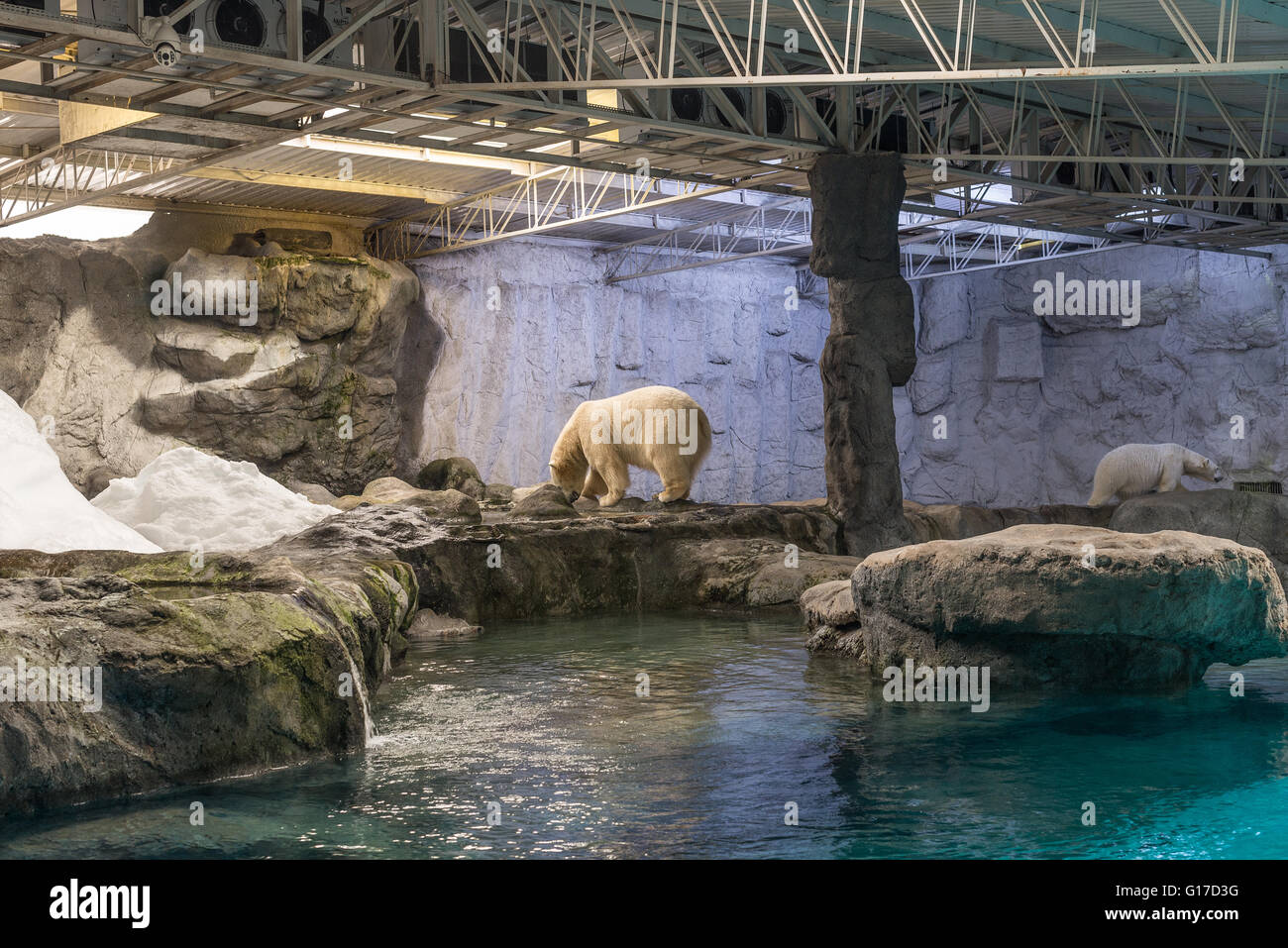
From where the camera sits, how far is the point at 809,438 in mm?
30984

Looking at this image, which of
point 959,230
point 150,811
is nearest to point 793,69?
point 959,230

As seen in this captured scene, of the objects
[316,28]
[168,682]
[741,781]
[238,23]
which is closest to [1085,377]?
[316,28]

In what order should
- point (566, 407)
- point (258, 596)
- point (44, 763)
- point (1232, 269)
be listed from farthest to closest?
point (566, 407) < point (1232, 269) < point (258, 596) < point (44, 763)

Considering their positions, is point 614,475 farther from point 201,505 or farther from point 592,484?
point 201,505

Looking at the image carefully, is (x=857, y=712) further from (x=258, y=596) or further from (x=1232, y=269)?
(x=1232, y=269)

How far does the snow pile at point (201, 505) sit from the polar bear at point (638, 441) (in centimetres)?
646

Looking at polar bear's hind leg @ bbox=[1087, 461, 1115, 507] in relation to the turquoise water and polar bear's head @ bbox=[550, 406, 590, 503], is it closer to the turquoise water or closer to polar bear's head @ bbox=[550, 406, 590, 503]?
polar bear's head @ bbox=[550, 406, 590, 503]

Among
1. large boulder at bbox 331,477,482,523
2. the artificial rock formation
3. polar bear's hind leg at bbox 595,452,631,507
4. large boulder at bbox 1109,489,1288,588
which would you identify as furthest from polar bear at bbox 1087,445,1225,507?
the artificial rock formation

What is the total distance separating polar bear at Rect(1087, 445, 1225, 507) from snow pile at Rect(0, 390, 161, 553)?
1507cm

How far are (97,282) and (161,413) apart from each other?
2422 mm

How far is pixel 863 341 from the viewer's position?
1560 centimetres

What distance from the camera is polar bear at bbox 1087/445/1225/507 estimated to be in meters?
19.8

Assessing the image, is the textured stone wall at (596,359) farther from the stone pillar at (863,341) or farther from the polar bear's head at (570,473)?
the stone pillar at (863,341)

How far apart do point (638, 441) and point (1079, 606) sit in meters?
10.1
